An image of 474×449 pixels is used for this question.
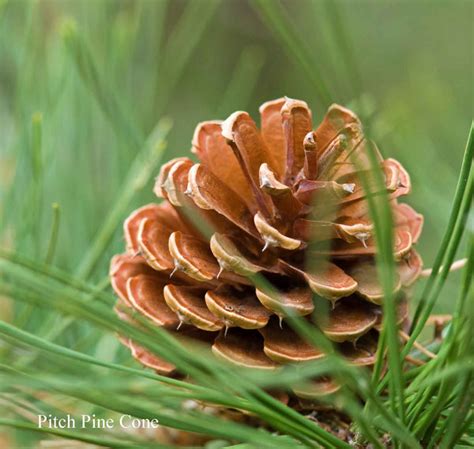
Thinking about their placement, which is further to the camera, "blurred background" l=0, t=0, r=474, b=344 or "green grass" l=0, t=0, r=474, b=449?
"blurred background" l=0, t=0, r=474, b=344

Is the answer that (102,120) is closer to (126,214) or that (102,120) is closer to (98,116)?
(98,116)

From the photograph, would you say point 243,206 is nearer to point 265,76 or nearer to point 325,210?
point 325,210

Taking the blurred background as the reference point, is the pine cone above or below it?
below

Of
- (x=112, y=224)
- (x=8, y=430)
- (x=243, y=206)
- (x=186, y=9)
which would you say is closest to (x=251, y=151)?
(x=243, y=206)

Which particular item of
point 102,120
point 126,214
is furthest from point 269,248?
point 102,120

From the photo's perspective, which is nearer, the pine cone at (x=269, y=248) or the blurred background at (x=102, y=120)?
the pine cone at (x=269, y=248)
